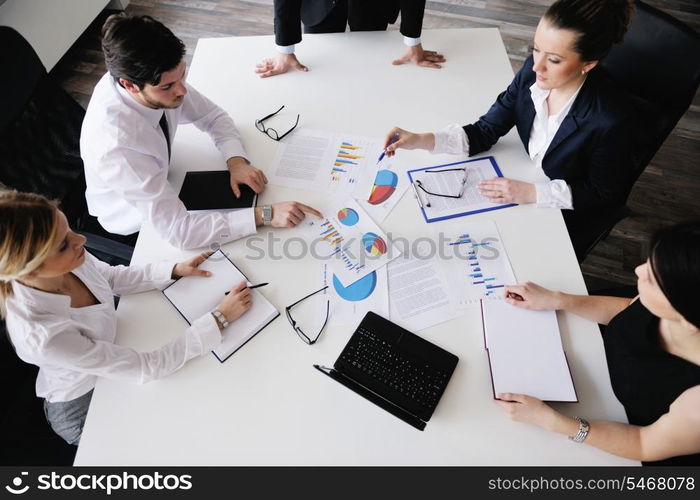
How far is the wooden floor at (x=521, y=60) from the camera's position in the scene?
2383mm

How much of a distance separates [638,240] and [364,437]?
2.01 metres

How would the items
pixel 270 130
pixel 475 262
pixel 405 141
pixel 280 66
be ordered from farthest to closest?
pixel 280 66 → pixel 270 130 → pixel 405 141 → pixel 475 262

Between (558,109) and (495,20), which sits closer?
(558,109)

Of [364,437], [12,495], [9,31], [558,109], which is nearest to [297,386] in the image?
[364,437]

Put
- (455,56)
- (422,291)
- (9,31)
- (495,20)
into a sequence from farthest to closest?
1. (495,20)
2. (455,56)
3. (9,31)
4. (422,291)

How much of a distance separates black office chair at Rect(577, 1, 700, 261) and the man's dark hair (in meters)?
1.44

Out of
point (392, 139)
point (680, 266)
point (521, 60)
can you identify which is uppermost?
point (680, 266)

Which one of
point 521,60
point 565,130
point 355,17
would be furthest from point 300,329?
point 521,60

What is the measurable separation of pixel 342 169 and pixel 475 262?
21.6 inches

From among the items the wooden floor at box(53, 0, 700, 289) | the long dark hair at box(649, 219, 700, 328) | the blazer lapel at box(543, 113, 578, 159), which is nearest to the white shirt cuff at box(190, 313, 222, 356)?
the long dark hair at box(649, 219, 700, 328)

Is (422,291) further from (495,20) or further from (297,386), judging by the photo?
(495,20)

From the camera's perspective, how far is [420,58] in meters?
1.91

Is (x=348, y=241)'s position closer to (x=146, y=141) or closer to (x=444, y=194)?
(x=444, y=194)

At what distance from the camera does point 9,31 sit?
147 centimetres
